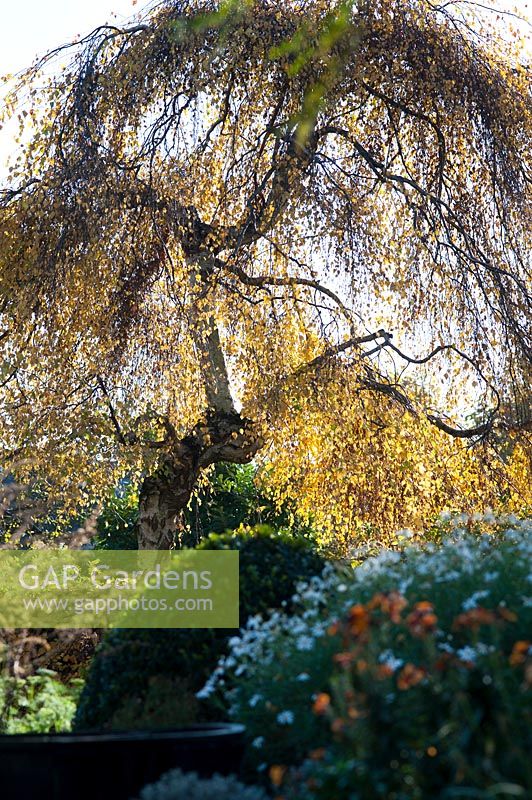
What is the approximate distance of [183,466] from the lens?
823cm

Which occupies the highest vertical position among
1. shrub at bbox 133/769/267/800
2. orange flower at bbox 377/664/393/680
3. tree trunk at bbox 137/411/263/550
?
tree trunk at bbox 137/411/263/550

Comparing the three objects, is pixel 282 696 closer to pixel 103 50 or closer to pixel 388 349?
pixel 388 349

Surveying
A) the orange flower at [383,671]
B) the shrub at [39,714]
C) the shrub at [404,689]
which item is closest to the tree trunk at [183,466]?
the shrub at [39,714]

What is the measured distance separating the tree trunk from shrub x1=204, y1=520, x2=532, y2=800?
Result: 4.30m

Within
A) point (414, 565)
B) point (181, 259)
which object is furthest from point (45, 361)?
point (414, 565)

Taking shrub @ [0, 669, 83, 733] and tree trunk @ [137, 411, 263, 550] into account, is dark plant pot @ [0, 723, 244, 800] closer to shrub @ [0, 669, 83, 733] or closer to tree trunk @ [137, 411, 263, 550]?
shrub @ [0, 669, 83, 733]

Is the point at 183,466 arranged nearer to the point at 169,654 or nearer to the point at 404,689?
the point at 169,654

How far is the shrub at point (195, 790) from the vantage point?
272 centimetres

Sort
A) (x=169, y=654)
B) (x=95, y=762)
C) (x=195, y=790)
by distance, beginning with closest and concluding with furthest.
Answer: (x=195, y=790) → (x=95, y=762) → (x=169, y=654)

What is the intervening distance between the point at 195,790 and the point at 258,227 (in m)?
5.53

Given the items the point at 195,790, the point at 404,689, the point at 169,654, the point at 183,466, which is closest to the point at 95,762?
the point at 195,790

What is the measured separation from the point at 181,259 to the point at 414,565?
4429 mm

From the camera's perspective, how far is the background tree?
715cm

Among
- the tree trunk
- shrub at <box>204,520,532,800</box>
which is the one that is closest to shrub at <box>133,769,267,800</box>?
shrub at <box>204,520,532,800</box>
